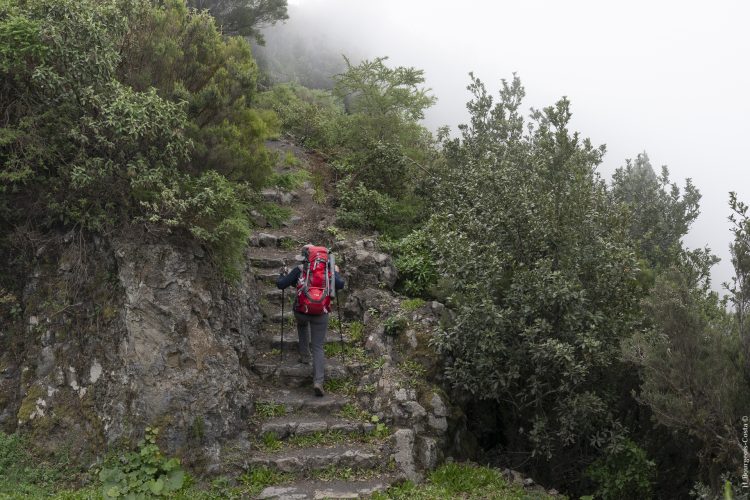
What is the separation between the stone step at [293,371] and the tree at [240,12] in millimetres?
15960

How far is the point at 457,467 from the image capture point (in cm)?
834

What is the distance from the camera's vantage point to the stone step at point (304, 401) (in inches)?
352

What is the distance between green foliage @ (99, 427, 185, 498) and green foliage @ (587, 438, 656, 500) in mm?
5977

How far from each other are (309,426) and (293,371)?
1272 mm

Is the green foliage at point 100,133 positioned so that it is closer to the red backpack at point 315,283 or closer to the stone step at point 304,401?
the red backpack at point 315,283

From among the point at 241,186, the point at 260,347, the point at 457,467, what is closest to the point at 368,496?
the point at 457,467

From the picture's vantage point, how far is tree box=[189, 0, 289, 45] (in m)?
21.9

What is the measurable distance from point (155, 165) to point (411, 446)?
556 centimetres

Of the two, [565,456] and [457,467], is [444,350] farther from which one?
[565,456]

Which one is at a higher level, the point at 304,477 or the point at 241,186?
the point at 241,186

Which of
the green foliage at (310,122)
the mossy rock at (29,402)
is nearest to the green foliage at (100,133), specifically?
the mossy rock at (29,402)

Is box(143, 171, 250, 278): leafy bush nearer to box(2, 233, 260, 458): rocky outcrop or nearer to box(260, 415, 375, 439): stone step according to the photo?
box(2, 233, 260, 458): rocky outcrop

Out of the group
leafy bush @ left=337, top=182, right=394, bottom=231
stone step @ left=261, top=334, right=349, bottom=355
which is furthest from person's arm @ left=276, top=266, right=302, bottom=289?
leafy bush @ left=337, top=182, right=394, bottom=231

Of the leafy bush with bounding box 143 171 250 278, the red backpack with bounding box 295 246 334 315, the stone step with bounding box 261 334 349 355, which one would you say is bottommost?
the stone step with bounding box 261 334 349 355
